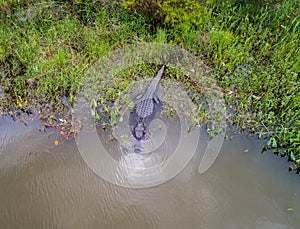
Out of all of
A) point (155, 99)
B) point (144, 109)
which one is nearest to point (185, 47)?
point (155, 99)

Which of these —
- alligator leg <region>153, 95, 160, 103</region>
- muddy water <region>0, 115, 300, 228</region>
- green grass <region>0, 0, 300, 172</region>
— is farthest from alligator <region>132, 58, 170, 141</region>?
muddy water <region>0, 115, 300, 228</region>

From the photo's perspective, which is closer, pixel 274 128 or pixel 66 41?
pixel 274 128

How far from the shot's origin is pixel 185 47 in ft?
14.0

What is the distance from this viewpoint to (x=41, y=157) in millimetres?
2971

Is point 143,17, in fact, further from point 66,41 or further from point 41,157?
point 41,157

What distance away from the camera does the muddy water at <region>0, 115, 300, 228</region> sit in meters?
2.58

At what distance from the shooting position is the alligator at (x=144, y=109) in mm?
3141

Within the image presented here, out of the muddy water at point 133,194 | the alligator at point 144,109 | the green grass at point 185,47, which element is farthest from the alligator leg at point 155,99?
the muddy water at point 133,194

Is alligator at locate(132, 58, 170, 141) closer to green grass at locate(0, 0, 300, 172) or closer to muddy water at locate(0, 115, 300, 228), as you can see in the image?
green grass at locate(0, 0, 300, 172)

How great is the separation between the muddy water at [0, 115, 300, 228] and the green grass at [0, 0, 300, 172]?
46 centimetres

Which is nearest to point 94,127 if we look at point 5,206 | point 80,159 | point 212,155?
point 80,159

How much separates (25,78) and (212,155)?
2.63 metres

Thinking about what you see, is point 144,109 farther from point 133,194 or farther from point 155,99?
point 133,194

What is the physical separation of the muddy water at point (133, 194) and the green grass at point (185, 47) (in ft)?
1.51
